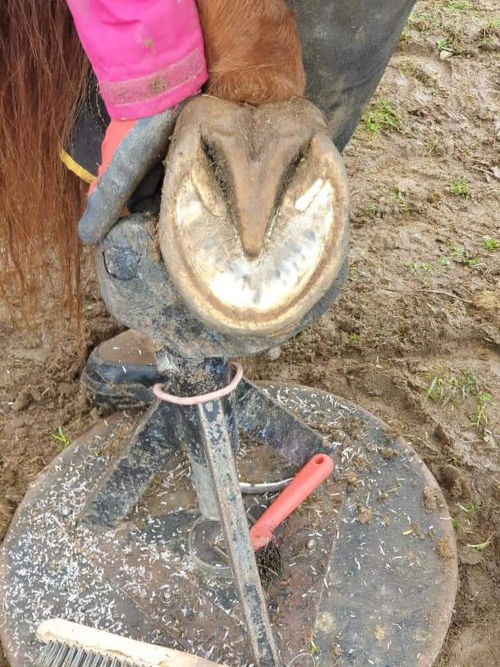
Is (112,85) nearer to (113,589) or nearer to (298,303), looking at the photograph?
(298,303)

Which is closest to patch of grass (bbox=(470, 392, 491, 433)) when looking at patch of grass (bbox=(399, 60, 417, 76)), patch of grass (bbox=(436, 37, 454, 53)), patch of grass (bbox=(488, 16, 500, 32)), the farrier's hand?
the farrier's hand

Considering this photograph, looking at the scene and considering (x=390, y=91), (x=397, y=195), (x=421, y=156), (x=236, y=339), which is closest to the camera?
(x=236, y=339)

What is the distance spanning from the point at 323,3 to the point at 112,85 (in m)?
0.32

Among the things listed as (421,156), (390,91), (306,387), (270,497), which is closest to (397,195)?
(421,156)

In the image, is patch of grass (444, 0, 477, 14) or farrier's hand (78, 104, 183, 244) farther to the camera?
patch of grass (444, 0, 477, 14)

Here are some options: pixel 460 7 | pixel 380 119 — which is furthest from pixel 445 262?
pixel 460 7

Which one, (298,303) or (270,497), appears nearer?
(298,303)

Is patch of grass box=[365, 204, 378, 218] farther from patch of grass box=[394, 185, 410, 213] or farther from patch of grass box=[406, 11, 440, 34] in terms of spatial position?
patch of grass box=[406, 11, 440, 34]

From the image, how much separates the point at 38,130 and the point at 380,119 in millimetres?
1461

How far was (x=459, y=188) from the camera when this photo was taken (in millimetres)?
1867

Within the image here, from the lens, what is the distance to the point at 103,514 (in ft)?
3.59

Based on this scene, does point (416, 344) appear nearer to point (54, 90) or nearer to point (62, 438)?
point (62, 438)

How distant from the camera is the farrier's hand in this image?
0.67 m

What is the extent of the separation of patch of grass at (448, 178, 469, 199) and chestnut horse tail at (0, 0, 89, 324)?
1.19 metres
